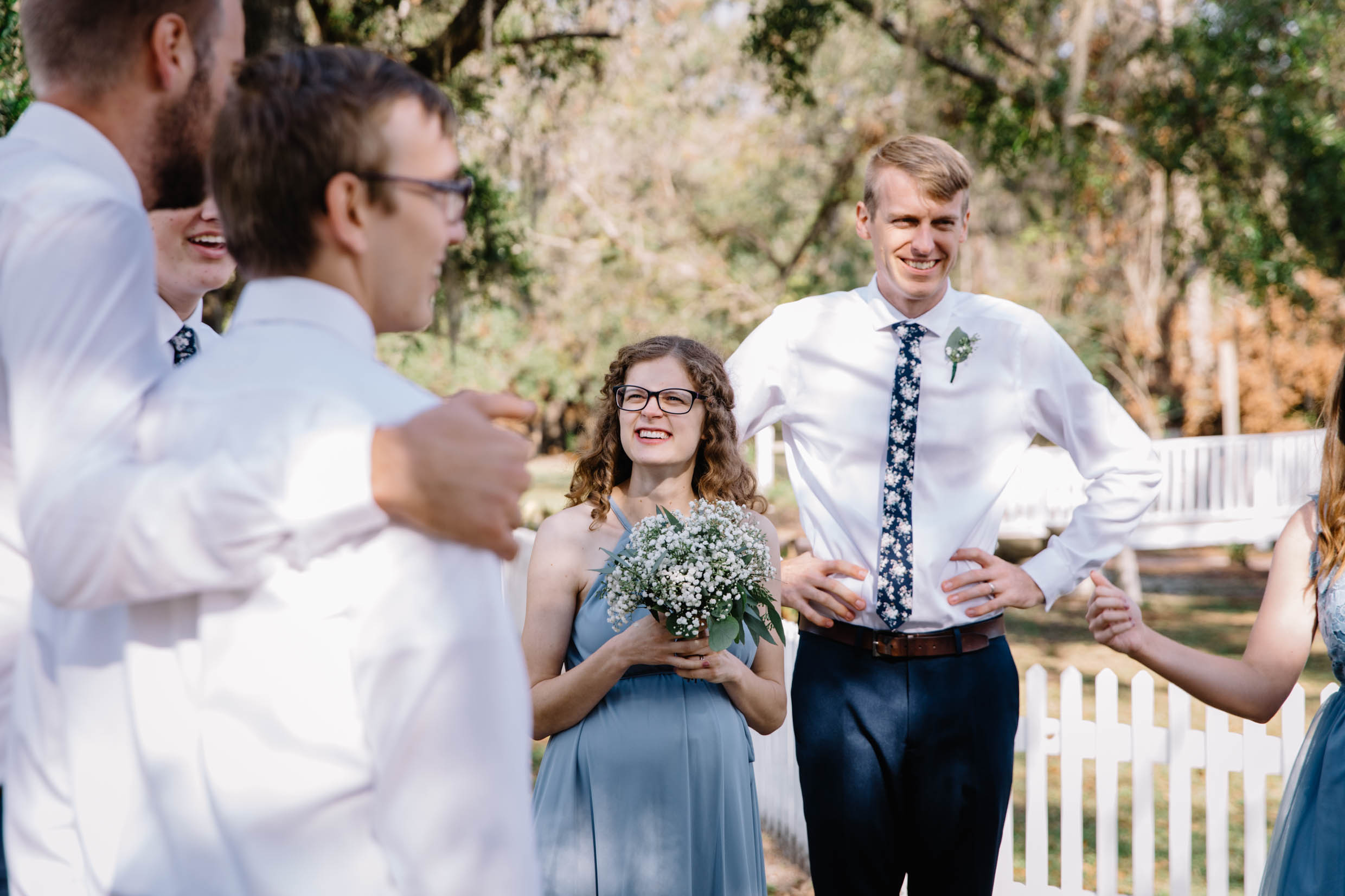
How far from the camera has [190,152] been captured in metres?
1.58

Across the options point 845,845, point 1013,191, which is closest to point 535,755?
point 845,845

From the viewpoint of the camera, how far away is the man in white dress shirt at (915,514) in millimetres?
3408

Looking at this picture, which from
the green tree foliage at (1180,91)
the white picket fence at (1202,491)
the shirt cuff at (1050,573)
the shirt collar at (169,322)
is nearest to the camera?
the shirt collar at (169,322)

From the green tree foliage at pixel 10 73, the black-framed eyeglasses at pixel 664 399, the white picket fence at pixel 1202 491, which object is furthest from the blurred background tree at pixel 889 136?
the black-framed eyeglasses at pixel 664 399

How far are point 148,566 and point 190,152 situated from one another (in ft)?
2.05

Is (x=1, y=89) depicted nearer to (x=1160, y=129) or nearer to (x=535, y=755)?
(x=535, y=755)

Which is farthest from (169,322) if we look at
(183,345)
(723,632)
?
(723,632)

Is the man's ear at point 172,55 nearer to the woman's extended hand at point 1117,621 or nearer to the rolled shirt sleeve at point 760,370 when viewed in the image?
the woman's extended hand at point 1117,621

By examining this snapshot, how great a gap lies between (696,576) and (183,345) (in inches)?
51.5

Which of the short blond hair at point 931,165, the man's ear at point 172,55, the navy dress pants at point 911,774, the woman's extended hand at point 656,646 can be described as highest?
the short blond hair at point 931,165

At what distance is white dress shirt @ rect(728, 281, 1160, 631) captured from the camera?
356 centimetres

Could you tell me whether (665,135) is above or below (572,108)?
above

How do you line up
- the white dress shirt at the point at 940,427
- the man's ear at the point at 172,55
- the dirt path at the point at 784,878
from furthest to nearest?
the dirt path at the point at 784,878
the white dress shirt at the point at 940,427
the man's ear at the point at 172,55

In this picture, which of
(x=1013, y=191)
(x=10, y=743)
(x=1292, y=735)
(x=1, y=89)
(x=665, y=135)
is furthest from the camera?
(x=665, y=135)
